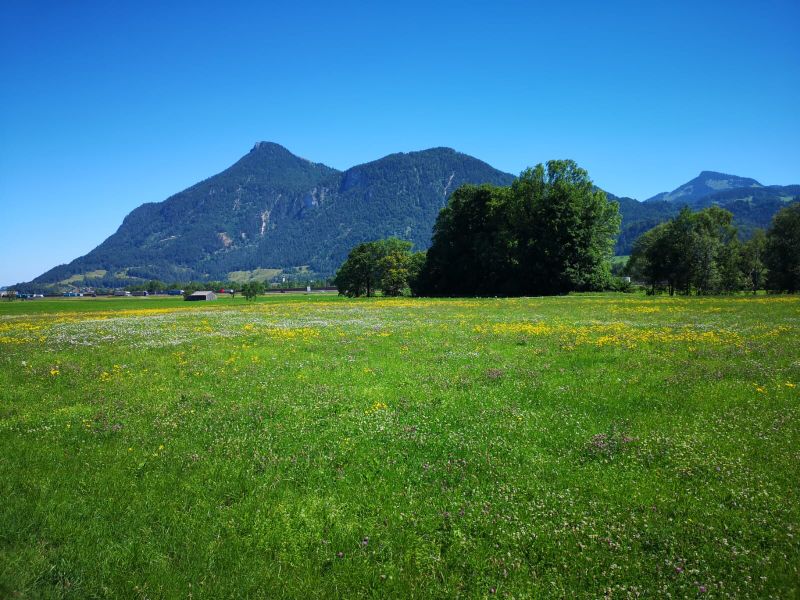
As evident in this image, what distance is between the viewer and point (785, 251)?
7194 centimetres

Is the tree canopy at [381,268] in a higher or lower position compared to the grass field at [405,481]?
higher

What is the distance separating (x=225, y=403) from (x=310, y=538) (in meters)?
6.84

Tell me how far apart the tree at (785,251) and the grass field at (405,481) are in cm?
7587

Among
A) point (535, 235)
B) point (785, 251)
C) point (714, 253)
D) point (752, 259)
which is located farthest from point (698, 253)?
point (752, 259)

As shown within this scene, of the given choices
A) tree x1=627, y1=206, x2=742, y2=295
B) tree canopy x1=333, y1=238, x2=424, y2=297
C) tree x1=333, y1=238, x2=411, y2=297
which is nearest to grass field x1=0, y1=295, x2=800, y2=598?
tree x1=627, y1=206, x2=742, y2=295

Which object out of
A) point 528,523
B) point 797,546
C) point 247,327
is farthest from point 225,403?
point 247,327

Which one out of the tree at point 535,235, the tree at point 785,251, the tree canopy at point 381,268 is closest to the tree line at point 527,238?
the tree at point 535,235

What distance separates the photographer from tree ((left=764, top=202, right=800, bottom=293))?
7050 cm

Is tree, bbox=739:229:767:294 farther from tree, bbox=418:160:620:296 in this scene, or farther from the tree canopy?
the tree canopy

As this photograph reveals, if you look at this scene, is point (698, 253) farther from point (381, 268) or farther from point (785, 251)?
point (381, 268)

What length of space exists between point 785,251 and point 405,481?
9225cm

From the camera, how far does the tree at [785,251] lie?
70.5 m

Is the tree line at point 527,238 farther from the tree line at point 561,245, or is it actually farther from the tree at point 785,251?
the tree at point 785,251

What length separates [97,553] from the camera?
19.4 ft
